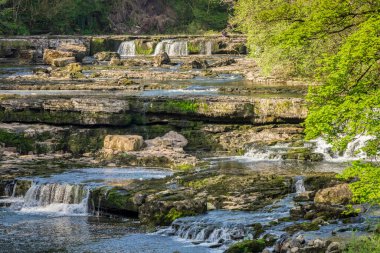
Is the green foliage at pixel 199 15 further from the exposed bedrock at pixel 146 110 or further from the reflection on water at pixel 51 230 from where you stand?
the reflection on water at pixel 51 230

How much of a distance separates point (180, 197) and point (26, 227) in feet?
17.7

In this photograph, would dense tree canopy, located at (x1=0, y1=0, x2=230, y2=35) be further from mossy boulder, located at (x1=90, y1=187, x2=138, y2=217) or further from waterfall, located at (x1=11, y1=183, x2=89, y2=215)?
mossy boulder, located at (x1=90, y1=187, x2=138, y2=217)

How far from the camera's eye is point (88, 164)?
3616 centimetres

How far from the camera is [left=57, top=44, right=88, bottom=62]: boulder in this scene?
68606 millimetres

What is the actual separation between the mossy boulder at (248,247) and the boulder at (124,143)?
1412 centimetres

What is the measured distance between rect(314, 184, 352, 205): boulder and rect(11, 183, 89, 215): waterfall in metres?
8.88

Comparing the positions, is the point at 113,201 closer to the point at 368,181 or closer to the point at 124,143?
the point at 124,143

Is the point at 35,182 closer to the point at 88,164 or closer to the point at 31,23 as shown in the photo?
the point at 88,164

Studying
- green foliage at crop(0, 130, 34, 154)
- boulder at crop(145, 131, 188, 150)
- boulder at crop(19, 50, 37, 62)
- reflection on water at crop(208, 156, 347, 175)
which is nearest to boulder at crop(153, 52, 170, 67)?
boulder at crop(19, 50, 37, 62)

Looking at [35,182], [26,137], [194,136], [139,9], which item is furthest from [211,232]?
[139,9]

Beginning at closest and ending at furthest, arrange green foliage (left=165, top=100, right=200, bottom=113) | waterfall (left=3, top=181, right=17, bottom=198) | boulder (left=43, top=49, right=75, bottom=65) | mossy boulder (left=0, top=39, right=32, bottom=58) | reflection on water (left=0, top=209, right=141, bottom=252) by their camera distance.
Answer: reflection on water (left=0, top=209, right=141, bottom=252) → waterfall (left=3, top=181, right=17, bottom=198) → green foliage (left=165, top=100, right=200, bottom=113) → boulder (left=43, top=49, right=75, bottom=65) → mossy boulder (left=0, top=39, right=32, bottom=58)

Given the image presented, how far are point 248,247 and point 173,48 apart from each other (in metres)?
51.2

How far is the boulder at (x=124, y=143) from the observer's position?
Result: 37375 mm

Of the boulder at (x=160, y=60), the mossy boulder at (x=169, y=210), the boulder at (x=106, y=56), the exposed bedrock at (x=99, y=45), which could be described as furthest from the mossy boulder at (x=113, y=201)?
the exposed bedrock at (x=99, y=45)
